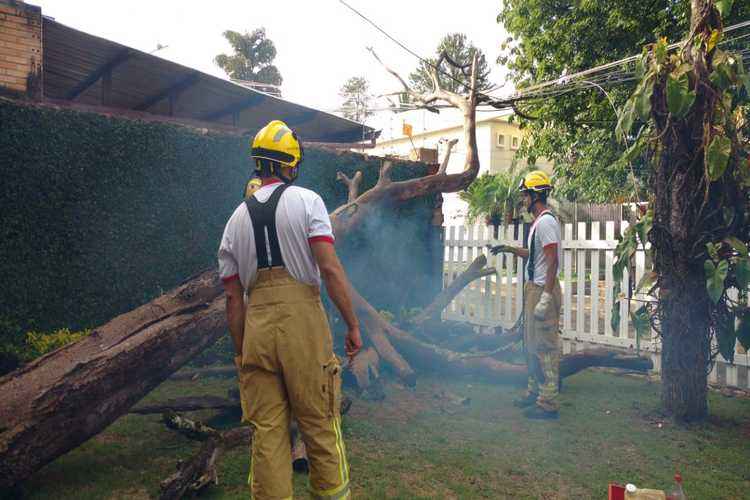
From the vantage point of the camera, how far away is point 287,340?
2.81 meters

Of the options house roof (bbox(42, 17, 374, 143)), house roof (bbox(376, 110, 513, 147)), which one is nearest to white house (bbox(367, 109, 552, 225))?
house roof (bbox(376, 110, 513, 147))

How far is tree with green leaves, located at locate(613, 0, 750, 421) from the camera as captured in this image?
190 inches

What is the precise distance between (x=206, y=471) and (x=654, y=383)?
5647 mm

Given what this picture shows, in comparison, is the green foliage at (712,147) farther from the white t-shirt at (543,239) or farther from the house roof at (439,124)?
the house roof at (439,124)

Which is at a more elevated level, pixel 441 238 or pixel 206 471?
pixel 441 238

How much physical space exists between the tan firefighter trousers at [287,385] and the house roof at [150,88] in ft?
18.2

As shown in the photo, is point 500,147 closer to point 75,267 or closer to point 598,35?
point 598,35

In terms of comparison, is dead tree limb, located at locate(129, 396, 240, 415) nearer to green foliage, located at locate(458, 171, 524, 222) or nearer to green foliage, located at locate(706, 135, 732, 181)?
green foliage, located at locate(706, 135, 732, 181)

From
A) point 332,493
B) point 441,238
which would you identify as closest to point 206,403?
point 332,493

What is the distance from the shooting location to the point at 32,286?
20.3 ft

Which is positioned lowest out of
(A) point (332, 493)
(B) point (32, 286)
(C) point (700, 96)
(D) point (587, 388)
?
(D) point (587, 388)

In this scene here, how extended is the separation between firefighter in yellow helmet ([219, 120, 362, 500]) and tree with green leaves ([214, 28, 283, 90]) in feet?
132

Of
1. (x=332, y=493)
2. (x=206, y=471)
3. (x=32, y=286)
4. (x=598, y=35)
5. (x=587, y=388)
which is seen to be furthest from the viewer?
(x=598, y=35)

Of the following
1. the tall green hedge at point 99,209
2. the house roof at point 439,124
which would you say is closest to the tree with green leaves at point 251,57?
the house roof at point 439,124
